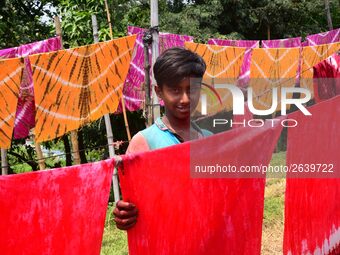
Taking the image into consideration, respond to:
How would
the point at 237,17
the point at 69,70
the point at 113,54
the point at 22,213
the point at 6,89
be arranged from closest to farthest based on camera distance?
the point at 22,213 → the point at 6,89 → the point at 69,70 → the point at 113,54 → the point at 237,17

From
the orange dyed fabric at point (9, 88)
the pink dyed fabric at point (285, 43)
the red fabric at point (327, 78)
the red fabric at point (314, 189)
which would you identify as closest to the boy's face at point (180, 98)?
the red fabric at point (314, 189)

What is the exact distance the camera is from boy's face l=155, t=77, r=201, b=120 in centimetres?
139

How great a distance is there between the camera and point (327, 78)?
297 cm

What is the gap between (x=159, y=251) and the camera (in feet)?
4.28

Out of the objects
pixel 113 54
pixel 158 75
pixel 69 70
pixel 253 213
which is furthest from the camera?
pixel 113 54

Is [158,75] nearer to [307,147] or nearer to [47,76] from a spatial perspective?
[307,147]

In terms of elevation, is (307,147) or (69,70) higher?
(69,70)

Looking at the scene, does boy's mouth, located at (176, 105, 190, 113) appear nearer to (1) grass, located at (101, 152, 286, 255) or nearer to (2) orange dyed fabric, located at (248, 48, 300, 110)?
(1) grass, located at (101, 152, 286, 255)

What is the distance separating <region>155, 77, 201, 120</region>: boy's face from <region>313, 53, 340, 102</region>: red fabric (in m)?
1.73

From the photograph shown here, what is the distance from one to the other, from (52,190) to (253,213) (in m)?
0.79

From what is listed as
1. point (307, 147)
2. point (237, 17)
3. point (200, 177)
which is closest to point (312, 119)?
point (307, 147)

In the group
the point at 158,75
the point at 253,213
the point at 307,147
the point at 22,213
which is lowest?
the point at 253,213

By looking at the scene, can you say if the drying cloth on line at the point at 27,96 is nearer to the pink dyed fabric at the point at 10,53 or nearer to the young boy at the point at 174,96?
the pink dyed fabric at the point at 10,53

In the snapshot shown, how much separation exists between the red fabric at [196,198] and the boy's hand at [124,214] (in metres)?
0.02
